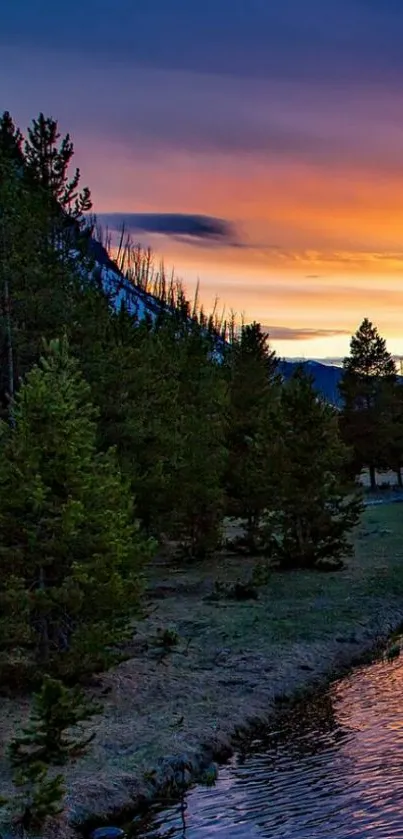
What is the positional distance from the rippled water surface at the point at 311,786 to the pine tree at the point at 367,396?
1912 inches

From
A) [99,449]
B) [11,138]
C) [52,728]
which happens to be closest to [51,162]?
[11,138]

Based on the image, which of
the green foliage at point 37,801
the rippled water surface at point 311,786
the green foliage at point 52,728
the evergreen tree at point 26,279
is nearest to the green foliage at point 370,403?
the evergreen tree at point 26,279

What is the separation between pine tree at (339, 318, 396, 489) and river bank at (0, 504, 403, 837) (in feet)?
103

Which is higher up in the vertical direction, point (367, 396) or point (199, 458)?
point (367, 396)

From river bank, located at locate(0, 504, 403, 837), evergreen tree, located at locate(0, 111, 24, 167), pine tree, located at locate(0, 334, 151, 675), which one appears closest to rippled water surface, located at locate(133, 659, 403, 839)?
river bank, located at locate(0, 504, 403, 837)

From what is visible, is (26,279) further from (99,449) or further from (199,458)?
(199,458)

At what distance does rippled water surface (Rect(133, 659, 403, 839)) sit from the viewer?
37.9ft

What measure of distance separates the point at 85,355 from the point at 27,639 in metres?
15.1

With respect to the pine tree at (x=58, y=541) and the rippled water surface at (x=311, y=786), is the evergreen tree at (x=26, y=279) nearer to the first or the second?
the pine tree at (x=58, y=541)

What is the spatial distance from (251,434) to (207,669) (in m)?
20.8

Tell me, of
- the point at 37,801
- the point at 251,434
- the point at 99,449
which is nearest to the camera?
the point at 37,801

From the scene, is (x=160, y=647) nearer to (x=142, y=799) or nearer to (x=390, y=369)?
(x=142, y=799)

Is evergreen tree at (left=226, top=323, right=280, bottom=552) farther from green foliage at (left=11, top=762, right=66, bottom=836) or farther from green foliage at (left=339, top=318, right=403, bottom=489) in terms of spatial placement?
green foliage at (left=339, top=318, right=403, bottom=489)

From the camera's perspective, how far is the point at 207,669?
19.5 meters
